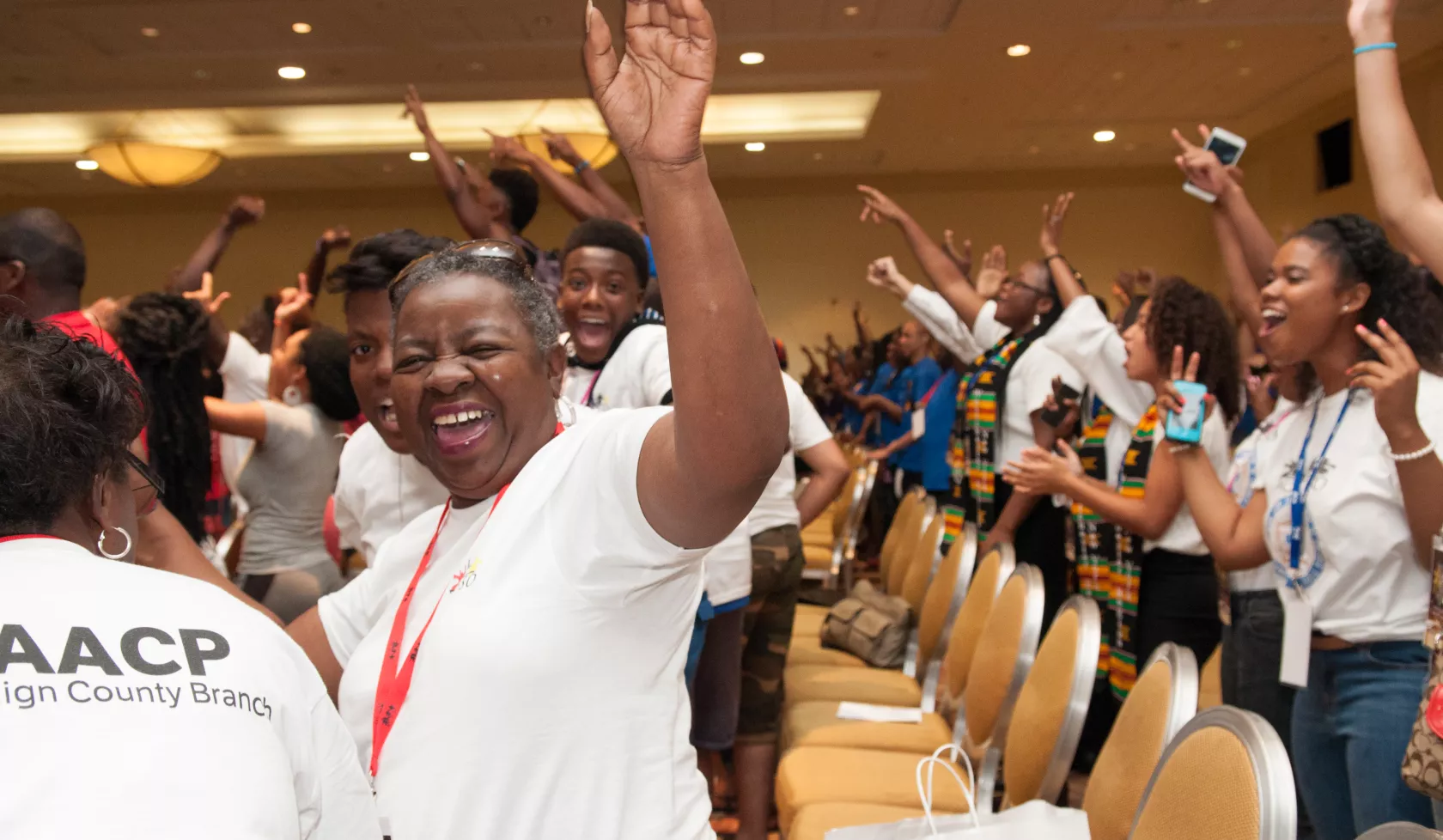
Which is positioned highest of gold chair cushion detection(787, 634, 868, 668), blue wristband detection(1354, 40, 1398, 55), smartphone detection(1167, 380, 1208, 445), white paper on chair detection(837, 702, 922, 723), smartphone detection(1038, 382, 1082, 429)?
blue wristband detection(1354, 40, 1398, 55)

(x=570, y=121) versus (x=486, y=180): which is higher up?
(x=570, y=121)

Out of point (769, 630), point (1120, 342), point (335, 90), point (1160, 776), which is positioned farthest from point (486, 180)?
point (335, 90)

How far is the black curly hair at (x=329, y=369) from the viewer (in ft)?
10.7

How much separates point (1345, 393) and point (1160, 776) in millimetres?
1108

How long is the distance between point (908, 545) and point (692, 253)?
11.1 ft

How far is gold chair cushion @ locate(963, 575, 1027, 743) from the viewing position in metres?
2.36

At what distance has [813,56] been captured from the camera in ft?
29.1

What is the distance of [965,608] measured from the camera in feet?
9.48

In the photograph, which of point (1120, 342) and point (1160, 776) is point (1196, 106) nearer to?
point (1120, 342)

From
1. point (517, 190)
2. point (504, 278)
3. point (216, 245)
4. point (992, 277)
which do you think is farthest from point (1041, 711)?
point (216, 245)

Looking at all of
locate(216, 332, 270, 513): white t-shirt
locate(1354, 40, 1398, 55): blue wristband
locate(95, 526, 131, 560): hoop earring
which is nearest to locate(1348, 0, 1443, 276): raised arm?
locate(1354, 40, 1398, 55): blue wristband

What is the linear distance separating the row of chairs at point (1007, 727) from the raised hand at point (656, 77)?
2.95 feet

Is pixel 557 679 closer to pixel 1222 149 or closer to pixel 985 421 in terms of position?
pixel 1222 149

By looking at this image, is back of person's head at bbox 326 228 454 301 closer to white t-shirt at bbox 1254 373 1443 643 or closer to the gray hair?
the gray hair
